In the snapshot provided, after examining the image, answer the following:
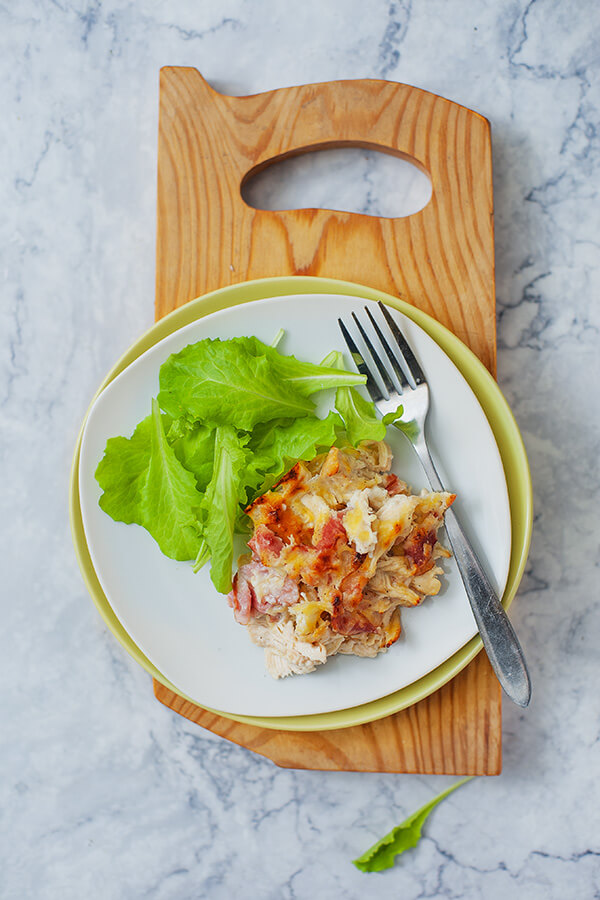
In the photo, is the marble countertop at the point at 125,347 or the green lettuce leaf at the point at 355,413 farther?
the marble countertop at the point at 125,347

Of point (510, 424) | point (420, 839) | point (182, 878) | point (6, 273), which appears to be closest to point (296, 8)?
point (6, 273)

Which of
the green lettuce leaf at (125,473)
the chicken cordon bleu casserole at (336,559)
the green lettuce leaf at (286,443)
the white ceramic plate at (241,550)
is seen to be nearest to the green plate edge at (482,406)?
the white ceramic plate at (241,550)

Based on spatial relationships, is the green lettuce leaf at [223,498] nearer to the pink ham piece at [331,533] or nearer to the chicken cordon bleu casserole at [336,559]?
the chicken cordon bleu casserole at [336,559]

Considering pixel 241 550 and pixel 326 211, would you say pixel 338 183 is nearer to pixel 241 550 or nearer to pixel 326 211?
pixel 326 211

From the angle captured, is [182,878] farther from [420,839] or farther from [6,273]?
[6,273]

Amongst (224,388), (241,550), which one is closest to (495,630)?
(241,550)

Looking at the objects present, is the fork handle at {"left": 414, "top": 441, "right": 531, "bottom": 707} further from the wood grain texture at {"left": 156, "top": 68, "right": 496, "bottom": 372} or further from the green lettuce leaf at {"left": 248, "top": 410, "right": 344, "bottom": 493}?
the wood grain texture at {"left": 156, "top": 68, "right": 496, "bottom": 372}
